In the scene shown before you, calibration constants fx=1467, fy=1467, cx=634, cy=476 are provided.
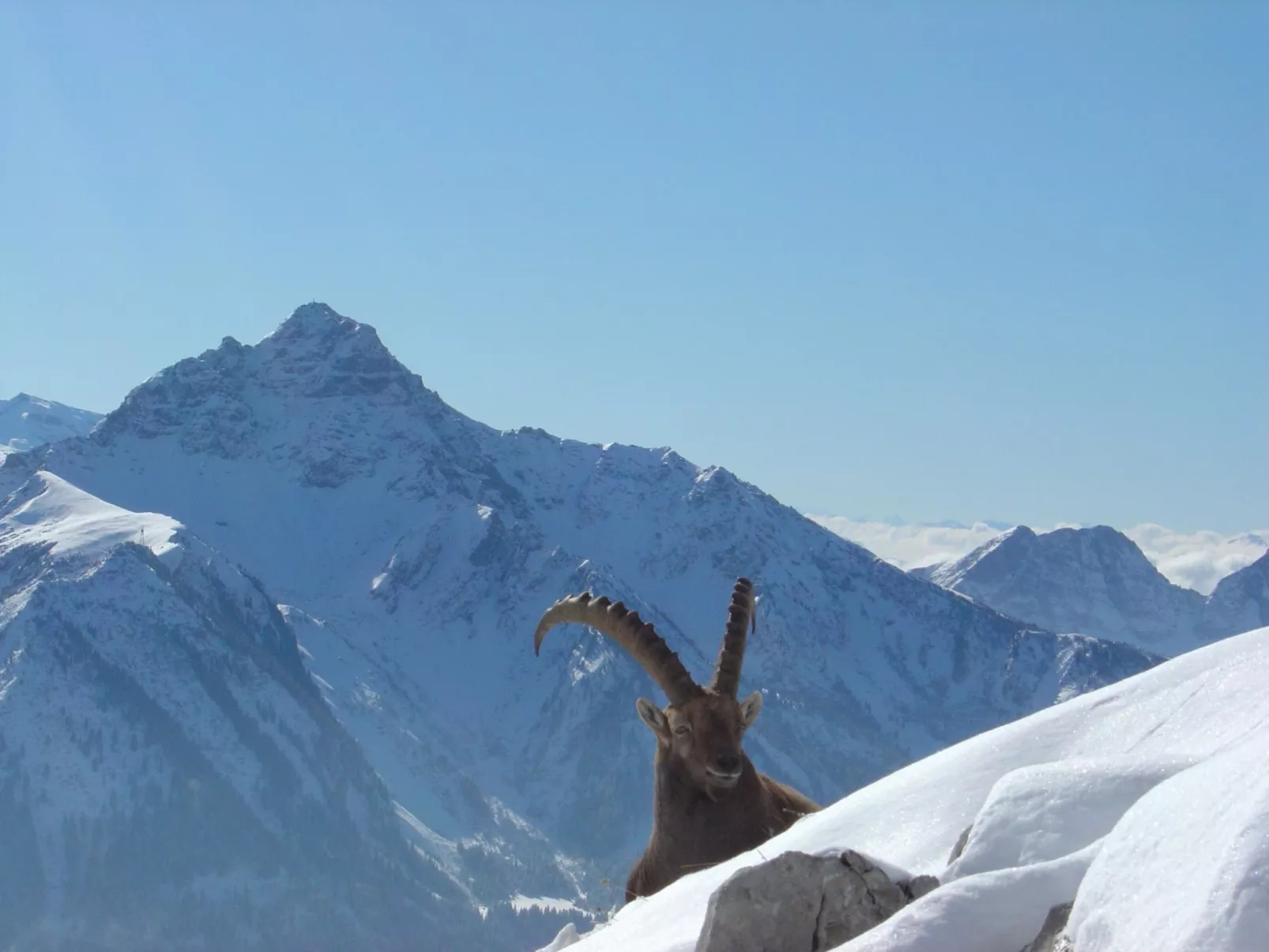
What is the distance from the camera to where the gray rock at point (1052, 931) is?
5902 mm

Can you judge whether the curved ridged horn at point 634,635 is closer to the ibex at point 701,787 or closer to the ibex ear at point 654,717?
the ibex at point 701,787

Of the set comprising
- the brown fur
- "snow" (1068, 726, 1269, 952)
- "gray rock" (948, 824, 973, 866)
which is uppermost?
"snow" (1068, 726, 1269, 952)

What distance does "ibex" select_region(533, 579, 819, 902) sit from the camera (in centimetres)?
1272

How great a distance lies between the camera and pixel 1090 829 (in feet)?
22.9

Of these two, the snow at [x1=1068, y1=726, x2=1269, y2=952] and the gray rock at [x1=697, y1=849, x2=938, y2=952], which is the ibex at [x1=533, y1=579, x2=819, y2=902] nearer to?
the gray rock at [x1=697, y1=849, x2=938, y2=952]

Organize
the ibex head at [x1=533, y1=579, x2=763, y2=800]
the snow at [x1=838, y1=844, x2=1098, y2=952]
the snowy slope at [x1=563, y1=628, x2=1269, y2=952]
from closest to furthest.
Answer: the snowy slope at [x1=563, y1=628, x2=1269, y2=952], the snow at [x1=838, y1=844, x2=1098, y2=952], the ibex head at [x1=533, y1=579, x2=763, y2=800]

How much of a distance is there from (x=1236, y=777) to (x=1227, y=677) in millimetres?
3501

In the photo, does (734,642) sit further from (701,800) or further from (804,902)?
(804,902)

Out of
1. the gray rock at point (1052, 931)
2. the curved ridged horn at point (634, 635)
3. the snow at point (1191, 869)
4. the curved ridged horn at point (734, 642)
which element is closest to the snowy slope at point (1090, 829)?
the snow at point (1191, 869)

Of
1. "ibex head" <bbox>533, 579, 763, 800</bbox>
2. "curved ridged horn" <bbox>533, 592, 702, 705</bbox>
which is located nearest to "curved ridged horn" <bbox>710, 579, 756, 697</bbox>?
"ibex head" <bbox>533, 579, 763, 800</bbox>

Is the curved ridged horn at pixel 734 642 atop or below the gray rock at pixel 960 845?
atop

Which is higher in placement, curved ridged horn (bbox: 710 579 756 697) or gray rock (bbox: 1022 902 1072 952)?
curved ridged horn (bbox: 710 579 756 697)

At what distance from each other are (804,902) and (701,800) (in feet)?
18.6

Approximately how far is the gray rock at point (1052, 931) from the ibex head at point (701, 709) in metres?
6.49
